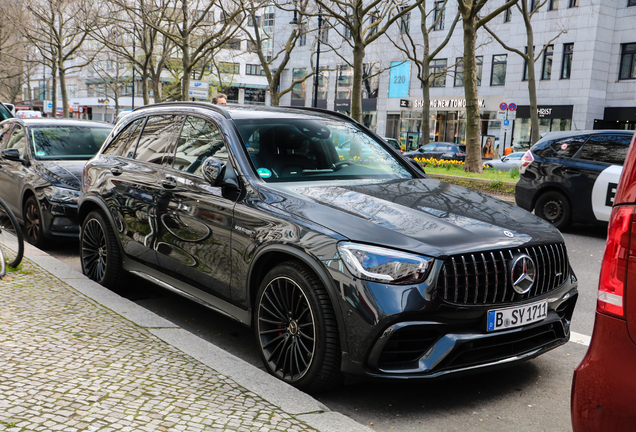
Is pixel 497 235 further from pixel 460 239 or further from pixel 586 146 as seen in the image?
pixel 586 146

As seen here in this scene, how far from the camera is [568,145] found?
10.3 metres

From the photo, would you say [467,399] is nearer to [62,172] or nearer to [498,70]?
[62,172]

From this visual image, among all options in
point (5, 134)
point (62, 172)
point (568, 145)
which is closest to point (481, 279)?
point (62, 172)

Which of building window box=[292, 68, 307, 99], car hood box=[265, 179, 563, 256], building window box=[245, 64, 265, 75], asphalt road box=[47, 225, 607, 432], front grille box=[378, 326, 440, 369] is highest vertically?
building window box=[245, 64, 265, 75]

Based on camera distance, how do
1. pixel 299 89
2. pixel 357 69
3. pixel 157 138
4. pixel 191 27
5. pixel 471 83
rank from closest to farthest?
1. pixel 157 138
2. pixel 471 83
3. pixel 357 69
4. pixel 191 27
5. pixel 299 89

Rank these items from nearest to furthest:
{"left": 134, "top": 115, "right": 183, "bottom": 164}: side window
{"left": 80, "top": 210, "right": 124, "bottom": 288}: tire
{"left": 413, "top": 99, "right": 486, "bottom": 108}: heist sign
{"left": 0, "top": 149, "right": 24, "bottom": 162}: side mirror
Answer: {"left": 134, "top": 115, "right": 183, "bottom": 164}: side window
{"left": 80, "top": 210, "right": 124, "bottom": 288}: tire
{"left": 0, "top": 149, "right": 24, "bottom": 162}: side mirror
{"left": 413, "top": 99, "right": 486, "bottom": 108}: heist sign

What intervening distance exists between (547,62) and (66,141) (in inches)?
1373

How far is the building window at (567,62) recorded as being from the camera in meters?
37.2

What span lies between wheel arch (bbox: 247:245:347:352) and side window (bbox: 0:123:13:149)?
24.4 ft

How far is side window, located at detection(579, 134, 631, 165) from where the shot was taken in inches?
378

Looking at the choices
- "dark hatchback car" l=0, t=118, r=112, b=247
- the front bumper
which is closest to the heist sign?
"dark hatchback car" l=0, t=118, r=112, b=247

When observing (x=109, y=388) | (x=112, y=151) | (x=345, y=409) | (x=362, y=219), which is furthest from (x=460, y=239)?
(x=112, y=151)

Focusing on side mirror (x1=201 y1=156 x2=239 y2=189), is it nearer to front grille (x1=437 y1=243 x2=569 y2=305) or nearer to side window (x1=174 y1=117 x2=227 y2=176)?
side window (x1=174 y1=117 x2=227 y2=176)

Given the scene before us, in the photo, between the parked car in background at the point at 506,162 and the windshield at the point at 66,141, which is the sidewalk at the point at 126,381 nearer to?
the windshield at the point at 66,141
